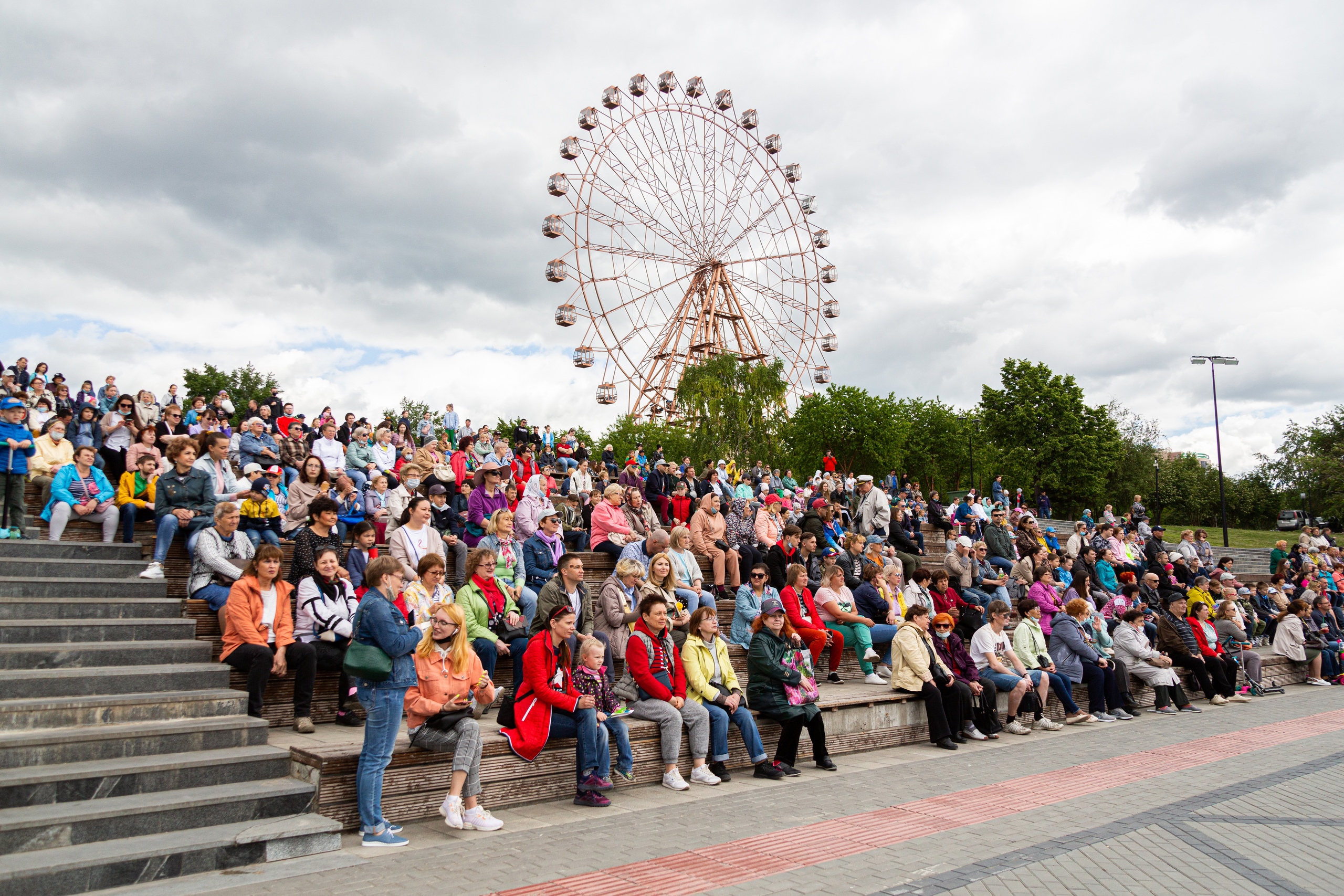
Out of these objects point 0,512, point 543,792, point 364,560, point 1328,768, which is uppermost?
point 0,512

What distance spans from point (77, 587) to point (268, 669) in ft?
6.97

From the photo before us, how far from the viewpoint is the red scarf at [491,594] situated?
7.88 m

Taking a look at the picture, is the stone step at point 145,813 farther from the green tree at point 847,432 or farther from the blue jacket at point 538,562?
the green tree at point 847,432

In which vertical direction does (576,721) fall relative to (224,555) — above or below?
below

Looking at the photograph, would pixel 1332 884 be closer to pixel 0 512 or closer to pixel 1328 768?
pixel 1328 768

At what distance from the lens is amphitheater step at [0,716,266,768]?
16.7 feet

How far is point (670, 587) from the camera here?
8883 millimetres

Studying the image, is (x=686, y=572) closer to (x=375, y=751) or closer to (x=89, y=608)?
(x=375, y=751)

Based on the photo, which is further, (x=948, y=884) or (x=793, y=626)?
(x=793, y=626)

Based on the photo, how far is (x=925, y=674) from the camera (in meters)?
9.63

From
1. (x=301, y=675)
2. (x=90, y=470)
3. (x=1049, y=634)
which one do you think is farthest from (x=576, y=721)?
(x=1049, y=634)

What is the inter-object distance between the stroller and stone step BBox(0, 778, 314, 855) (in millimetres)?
15263

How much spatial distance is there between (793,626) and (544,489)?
649cm

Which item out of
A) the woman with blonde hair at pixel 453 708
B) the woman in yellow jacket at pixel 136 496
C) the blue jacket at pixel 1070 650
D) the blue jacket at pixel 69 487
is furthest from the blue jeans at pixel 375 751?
the blue jacket at pixel 1070 650
